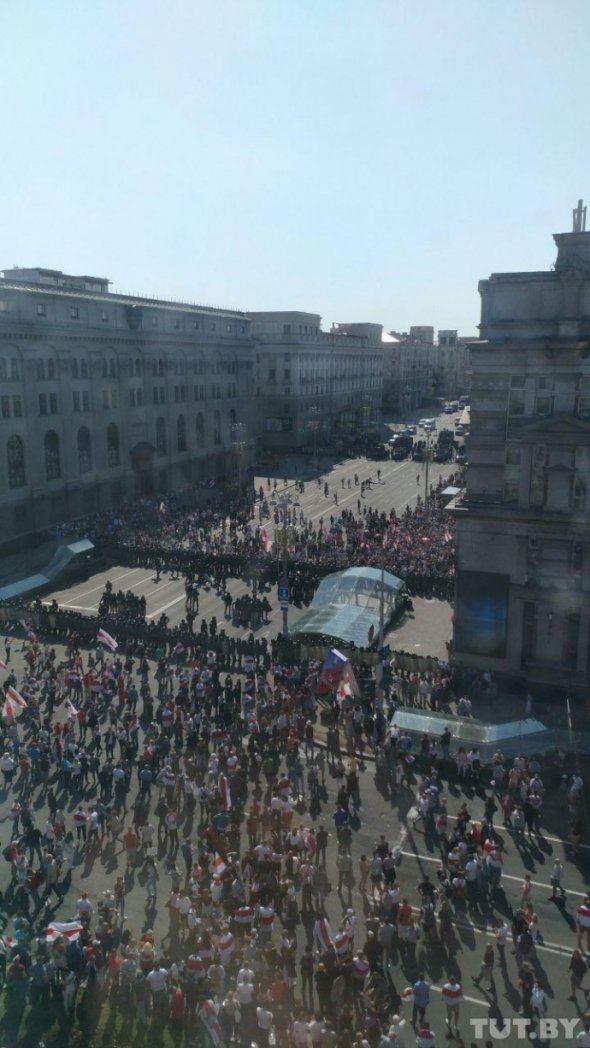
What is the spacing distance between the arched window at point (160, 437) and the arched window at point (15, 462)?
738 inches

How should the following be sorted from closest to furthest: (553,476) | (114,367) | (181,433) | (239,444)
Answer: (553,476)
(114,367)
(239,444)
(181,433)

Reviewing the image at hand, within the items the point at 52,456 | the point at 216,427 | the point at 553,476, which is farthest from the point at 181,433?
the point at 553,476

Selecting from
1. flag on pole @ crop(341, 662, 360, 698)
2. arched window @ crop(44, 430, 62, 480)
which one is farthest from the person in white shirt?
arched window @ crop(44, 430, 62, 480)

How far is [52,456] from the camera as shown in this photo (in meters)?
58.1

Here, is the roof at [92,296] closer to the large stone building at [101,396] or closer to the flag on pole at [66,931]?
the large stone building at [101,396]

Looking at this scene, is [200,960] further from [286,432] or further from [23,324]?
[286,432]

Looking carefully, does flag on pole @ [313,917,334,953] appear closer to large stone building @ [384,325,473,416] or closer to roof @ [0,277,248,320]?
roof @ [0,277,248,320]

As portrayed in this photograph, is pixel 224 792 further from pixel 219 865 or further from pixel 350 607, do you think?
pixel 350 607

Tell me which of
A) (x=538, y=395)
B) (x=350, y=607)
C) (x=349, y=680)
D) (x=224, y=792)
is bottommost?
(x=224, y=792)

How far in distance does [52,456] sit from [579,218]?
40.5 meters

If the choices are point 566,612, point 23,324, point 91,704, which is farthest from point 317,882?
point 23,324

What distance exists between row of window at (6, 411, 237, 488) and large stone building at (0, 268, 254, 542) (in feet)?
0.31

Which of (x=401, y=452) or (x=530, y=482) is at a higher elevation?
(x=530, y=482)

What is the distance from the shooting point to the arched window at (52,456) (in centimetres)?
5738
